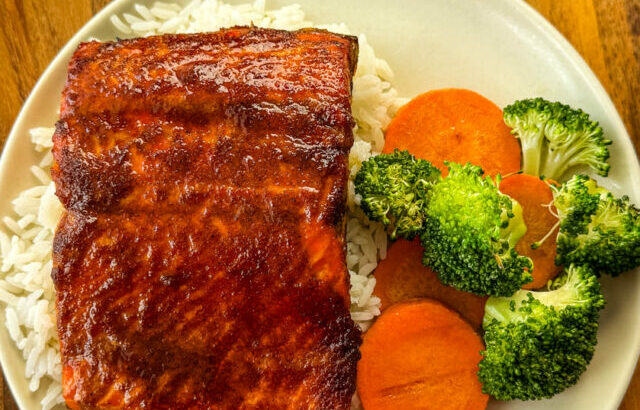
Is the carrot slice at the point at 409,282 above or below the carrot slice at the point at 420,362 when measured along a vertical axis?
above

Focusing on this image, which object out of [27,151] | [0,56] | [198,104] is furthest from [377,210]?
[0,56]

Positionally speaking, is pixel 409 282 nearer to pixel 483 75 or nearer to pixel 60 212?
pixel 483 75

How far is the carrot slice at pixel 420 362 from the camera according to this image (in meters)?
3.54

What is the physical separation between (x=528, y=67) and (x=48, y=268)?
319 cm

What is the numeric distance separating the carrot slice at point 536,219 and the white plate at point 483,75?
1.21 feet

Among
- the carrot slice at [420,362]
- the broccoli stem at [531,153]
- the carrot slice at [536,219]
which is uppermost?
the broccoli stem at [531,153]

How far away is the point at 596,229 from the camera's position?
3.42 m

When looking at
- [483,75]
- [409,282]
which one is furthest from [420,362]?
[483,75]

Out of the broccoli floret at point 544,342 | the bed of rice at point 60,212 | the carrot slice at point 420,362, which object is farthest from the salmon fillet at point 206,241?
the broccoli floret at point 544,342

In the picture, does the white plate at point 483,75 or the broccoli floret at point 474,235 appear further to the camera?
the white plate at point 483,75

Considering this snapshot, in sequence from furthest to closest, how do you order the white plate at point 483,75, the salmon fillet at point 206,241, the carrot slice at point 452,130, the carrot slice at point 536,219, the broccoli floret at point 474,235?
1. the carrot slice at point 452,130
2. the carrot slice at point 536,219
3. the white plate at point 483,75
4. the broccoli floret at point 474,235
5. the salmon fillet at point 206,241

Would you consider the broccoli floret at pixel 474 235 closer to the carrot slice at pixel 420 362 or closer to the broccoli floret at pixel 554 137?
the carrot slice at pixel 420 362

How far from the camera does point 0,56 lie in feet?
13.5

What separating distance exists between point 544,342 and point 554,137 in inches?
47.9
